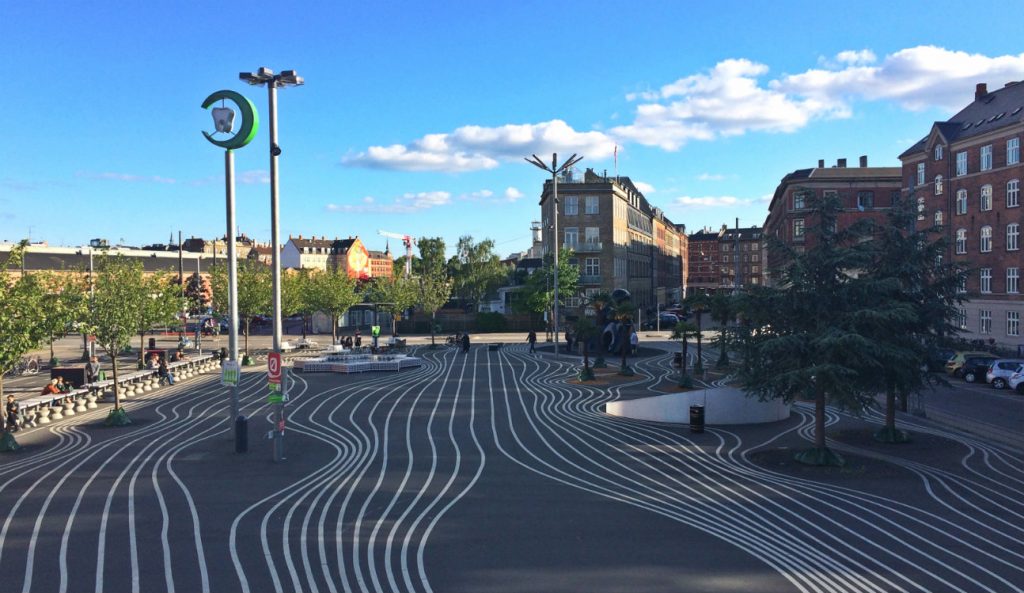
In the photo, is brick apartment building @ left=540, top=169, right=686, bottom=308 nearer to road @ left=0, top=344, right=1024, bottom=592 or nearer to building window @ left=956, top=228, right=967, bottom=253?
building window @ left=956, top=228, right=967, bottom=253

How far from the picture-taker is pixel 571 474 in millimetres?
15523

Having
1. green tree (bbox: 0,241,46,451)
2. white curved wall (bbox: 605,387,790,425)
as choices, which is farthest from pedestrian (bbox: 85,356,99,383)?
white curved wall (bbox: 605,387,790,425)

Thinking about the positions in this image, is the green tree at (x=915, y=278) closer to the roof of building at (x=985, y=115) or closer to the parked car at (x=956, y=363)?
the parked car at (x=956, y=363)

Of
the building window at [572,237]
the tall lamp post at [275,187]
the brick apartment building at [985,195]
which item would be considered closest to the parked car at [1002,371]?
the brick apartment building at [985,195]

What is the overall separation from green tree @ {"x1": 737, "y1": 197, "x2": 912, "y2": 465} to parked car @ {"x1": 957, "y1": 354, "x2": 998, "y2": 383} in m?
20.8

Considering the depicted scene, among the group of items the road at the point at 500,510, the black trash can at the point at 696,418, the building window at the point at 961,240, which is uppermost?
the building window at the point at 961,240

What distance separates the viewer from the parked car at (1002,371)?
99.7 ft

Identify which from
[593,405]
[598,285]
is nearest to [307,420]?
[593,405]

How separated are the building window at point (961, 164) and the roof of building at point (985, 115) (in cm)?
120

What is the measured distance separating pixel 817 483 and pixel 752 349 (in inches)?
139

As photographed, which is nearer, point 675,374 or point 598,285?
point 675,374

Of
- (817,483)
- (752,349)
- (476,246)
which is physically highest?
(476,246)

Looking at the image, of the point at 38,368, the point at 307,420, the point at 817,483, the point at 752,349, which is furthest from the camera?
the point at 38,368

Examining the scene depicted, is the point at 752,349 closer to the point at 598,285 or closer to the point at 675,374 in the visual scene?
the point at 675,374
